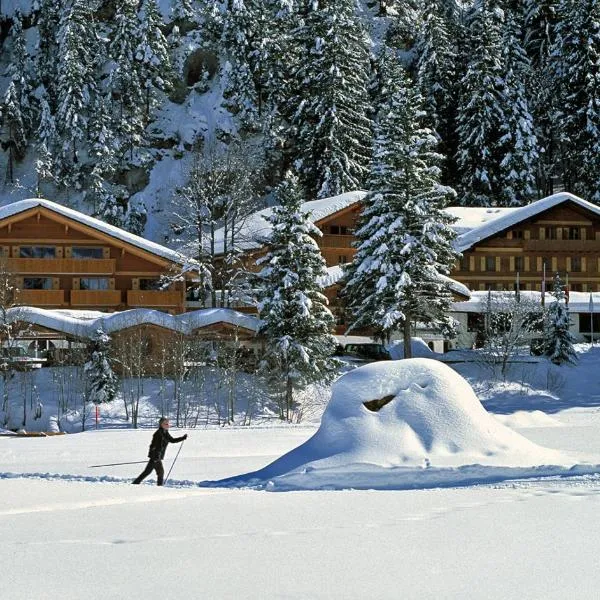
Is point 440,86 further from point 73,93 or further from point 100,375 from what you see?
point 100,375

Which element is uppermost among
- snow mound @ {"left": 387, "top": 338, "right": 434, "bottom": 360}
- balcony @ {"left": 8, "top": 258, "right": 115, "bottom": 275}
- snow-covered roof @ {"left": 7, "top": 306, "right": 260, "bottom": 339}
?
balcony @ {"left": 8, "top": 258, "right": 115, "bottom": 275}

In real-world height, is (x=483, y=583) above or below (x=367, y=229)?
below

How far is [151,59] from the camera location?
285ft

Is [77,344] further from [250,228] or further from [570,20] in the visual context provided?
[570,20]

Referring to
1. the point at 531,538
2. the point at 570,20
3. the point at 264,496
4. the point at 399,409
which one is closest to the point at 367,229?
the point at 399,409

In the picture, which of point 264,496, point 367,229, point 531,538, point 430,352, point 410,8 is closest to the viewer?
point 531,538

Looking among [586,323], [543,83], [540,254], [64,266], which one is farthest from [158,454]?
[543,83]

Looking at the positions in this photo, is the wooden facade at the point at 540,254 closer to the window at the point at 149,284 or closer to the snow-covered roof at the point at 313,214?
the snow-covered roof at the point at 313,214

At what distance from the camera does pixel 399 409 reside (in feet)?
64.8

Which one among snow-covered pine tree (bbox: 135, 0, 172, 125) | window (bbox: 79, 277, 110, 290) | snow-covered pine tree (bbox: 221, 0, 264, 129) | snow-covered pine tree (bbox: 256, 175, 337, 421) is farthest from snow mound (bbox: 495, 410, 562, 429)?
snow-covered pine tree (bbox: 135, 0, 172, 125)

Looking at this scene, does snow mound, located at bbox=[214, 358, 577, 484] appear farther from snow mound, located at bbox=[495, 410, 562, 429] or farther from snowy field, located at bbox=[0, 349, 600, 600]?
snow mound, located at bbox=[495, 410, 562, 429]

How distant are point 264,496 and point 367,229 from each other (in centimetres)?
3007

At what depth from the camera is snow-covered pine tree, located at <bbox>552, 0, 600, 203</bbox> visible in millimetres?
70938

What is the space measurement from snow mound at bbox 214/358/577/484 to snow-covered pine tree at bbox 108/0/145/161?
66.2m
